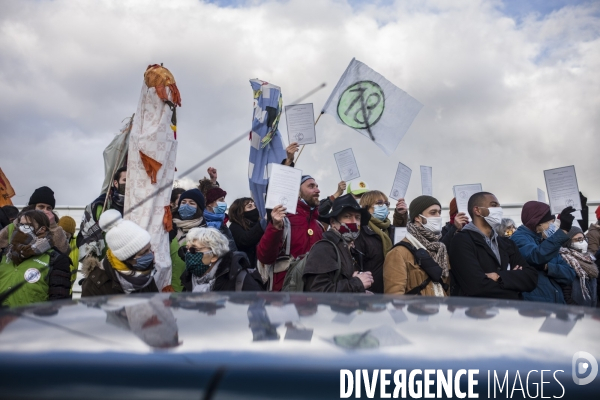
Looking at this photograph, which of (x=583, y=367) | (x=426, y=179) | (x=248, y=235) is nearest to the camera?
(x=583, y=367)

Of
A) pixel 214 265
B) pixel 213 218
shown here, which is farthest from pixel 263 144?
pixel 214 265

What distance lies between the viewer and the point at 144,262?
4.59 metres

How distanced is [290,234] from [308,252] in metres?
0.86

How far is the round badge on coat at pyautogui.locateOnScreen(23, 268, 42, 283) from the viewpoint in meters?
5.58

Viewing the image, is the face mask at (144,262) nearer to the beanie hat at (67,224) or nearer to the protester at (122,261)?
the protester at (122,261)

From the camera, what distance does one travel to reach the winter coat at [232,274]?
16.3 ft

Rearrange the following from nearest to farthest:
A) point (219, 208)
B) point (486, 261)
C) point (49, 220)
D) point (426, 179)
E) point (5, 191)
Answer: point (486, 261), point (49, 220), point (219, 208), point (426, 179), point (5, 191)

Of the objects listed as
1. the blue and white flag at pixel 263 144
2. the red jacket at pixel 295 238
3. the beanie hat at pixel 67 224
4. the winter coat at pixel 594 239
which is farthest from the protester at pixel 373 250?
the winter coat at pixel 594 239

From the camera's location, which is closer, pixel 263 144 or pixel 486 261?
pixel 486 261

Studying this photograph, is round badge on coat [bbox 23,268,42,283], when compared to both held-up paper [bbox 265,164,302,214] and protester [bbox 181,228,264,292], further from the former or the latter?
held-up paper [bbox 265,164,302,214]

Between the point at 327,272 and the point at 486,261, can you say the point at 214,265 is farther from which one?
the point at 486,261

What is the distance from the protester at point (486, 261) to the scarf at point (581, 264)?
1091mm

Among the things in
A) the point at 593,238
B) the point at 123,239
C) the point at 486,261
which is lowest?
the point at 486,261

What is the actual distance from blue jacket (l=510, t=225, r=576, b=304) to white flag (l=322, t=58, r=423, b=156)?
5.90 ft
